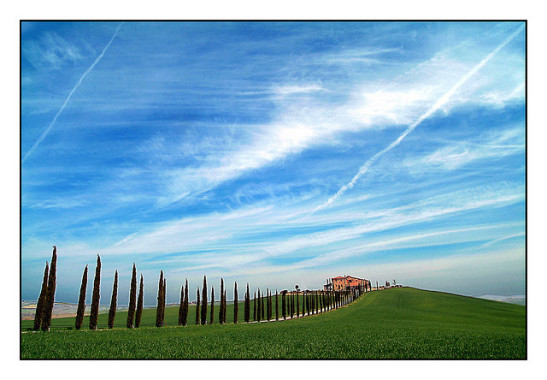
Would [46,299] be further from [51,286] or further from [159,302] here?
[159,302]

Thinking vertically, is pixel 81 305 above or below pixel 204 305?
above

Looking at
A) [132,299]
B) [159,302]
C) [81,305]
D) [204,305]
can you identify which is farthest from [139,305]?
[204,305]

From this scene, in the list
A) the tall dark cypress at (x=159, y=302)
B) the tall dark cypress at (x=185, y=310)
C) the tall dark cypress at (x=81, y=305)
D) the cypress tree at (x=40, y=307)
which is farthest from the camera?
the tall dark cypress at (x=185, y=310)

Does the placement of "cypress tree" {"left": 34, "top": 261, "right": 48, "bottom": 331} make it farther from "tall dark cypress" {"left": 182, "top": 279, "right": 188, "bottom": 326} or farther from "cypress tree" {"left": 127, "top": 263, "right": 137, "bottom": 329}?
"tall dark cypress" {"left": 182, "top": 279, "right": 188, "bottom": 326}

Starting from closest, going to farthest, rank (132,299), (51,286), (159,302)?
(51,286) → (132,299) → (159,302)

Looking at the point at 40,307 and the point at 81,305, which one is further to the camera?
the point at 81,305

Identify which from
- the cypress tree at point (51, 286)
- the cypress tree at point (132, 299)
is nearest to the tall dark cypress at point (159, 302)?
the cypress tree at point (132, 299)

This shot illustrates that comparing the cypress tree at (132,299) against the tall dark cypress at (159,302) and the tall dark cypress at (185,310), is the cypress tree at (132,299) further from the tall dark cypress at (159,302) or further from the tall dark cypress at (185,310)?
the tall dark cypress at (185,310)

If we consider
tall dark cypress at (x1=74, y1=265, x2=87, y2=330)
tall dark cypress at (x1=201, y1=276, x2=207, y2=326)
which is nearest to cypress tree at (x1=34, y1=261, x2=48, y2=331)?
tall dark cypress at (x1=74, y1=265, x2=87, y2=330)

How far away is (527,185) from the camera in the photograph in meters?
14.3
